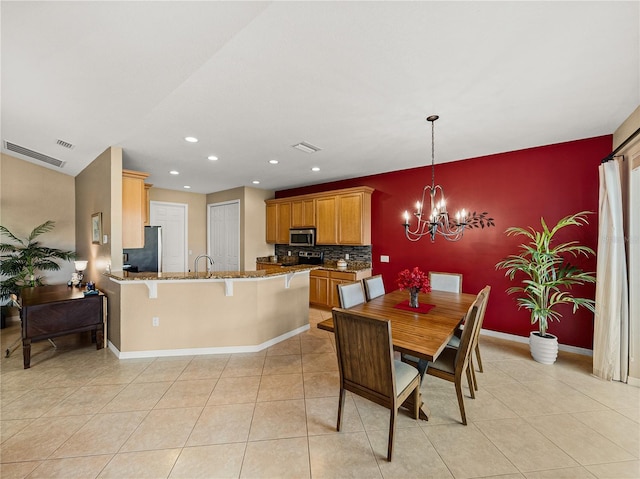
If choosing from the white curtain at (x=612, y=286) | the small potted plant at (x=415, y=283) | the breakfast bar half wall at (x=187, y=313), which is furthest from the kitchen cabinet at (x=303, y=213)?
the white curtain at (x=612, y=286)

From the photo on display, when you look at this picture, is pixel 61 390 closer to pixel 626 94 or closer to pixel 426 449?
pixel 426 449

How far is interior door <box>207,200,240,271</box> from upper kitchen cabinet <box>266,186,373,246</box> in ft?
3.13

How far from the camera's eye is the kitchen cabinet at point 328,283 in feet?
14.8

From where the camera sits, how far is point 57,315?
2.80 metres

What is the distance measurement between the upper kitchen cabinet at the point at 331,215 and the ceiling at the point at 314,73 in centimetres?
153

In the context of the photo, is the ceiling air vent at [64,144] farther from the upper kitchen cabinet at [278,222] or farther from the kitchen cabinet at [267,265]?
the kitchen cabinet at [267,265]

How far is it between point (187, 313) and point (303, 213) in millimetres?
2974

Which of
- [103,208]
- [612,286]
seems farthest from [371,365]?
[103,208]

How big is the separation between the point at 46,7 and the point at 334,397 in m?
3.13

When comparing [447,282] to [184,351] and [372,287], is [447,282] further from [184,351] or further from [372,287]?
[184,351]

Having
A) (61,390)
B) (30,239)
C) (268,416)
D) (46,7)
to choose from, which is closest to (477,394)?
(268,416)

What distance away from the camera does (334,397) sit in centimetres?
221

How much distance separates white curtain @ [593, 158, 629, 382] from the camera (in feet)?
7.88

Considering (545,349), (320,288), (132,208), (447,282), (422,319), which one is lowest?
(545,349)
